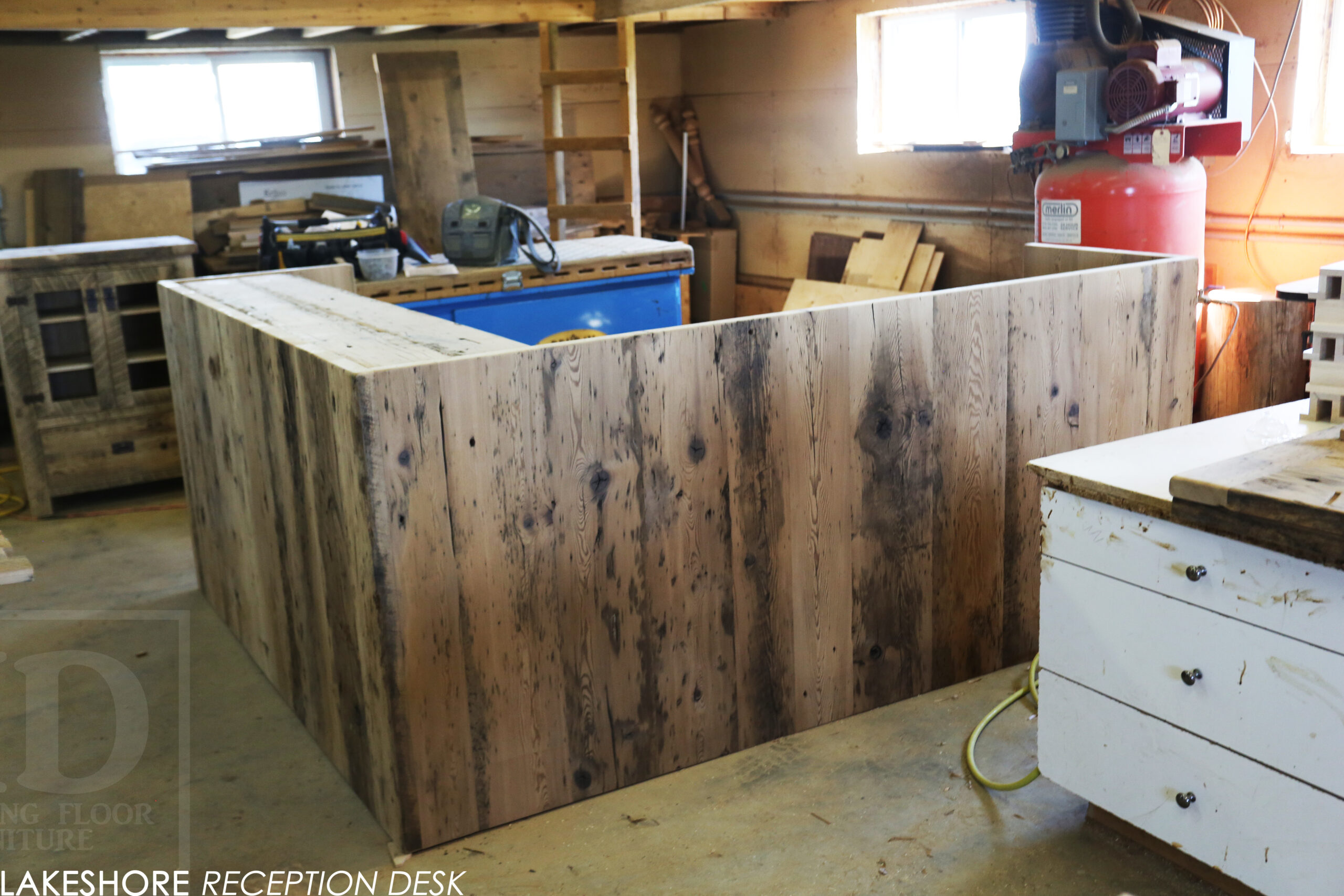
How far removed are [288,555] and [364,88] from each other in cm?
537

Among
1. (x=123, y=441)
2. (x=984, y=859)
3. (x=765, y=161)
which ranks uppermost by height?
(x=765, y=161)

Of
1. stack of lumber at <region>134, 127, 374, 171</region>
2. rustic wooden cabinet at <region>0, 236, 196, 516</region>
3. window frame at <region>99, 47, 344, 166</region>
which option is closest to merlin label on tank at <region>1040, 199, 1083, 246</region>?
rustic wooden cabinet at <region>0, 236, 196, 516</region>

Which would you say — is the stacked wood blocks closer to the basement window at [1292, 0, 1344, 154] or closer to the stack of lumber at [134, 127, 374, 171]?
the basement window at [1292, 0, 1344, 154]

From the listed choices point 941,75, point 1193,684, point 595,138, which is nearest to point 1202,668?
point 1193,684

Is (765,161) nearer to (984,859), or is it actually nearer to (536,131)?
(536,131)

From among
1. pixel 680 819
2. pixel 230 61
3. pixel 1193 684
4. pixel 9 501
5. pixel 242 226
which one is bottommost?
pixel 680 819

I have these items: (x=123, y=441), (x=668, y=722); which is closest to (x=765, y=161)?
(x=123, y=441)

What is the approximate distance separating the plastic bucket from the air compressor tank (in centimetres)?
265

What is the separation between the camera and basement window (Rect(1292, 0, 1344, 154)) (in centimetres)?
466

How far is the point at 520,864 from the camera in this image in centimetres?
238

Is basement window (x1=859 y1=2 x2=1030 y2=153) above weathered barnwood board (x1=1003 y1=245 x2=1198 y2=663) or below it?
above

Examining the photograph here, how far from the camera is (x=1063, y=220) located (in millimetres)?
4586

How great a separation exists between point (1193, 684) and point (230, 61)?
692 centimetres

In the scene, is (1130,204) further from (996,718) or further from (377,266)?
(377,266)
